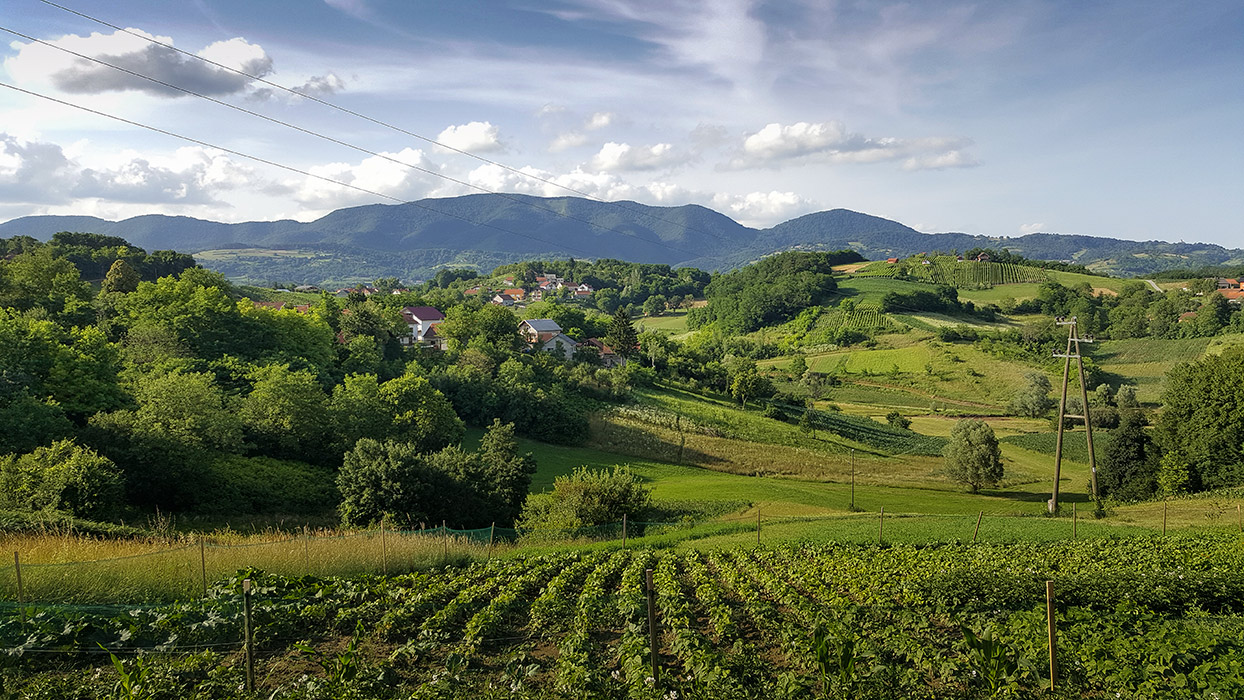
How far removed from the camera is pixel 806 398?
89062 millimetres

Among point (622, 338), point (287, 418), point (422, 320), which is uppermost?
point (422, 320)

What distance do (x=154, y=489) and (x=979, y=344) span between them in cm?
11479

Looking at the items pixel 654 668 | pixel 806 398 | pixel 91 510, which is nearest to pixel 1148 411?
pixel 806 398

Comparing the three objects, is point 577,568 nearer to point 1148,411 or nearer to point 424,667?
point 424,667

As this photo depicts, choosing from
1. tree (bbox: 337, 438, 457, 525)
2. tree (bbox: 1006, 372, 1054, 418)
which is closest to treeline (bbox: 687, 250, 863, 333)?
tree (bbox: 1006, 372, 1054, 418)

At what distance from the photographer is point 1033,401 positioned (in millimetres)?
82625

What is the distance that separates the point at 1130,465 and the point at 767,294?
388 ft

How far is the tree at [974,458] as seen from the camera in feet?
159

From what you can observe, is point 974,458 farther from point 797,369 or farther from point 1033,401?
point 797,369

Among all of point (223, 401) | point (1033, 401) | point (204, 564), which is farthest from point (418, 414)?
point (1033, 401)

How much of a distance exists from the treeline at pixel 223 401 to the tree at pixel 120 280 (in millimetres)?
232

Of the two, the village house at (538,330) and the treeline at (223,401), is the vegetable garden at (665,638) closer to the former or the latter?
the treeline at (223,401)

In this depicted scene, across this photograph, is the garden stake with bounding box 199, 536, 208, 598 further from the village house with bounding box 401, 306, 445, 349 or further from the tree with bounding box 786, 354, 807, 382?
the tree with bounding box 786, 354, 807, 382

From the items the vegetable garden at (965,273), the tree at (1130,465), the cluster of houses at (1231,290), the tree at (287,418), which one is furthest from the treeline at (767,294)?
the tree at (287,418)
